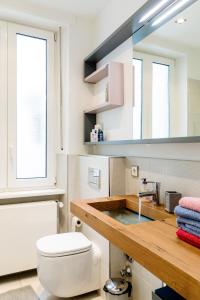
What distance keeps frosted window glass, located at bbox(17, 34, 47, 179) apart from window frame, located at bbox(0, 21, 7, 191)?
13cm

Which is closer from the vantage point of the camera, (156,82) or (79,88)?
(156,82)

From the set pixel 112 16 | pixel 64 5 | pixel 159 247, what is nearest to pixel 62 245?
pixel 159 247

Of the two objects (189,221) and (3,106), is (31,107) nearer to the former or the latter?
(3,106)

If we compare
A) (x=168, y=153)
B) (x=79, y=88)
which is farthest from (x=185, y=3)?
(x=79, y=88)

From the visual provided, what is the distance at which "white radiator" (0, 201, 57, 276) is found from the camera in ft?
7.45

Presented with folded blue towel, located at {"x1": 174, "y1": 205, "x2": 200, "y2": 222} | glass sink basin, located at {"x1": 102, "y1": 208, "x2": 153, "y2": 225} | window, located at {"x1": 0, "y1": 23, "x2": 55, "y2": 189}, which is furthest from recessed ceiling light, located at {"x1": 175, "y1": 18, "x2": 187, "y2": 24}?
window, located at {"x1": 0, "y1": 23, "x2": 55, "y2": 189}

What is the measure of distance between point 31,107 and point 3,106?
285 mm

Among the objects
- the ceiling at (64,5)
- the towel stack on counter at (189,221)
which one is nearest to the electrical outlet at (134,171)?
the towel stack on counter at (189,221)

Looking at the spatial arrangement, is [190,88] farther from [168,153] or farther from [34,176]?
[34,176]

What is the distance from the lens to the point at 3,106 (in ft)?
8.14

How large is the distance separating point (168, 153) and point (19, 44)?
6.41 ft

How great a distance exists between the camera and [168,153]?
159 cm

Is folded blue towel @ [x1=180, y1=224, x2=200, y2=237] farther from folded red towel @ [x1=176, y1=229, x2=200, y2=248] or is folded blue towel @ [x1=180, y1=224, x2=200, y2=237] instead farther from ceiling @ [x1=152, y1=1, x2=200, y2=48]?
ceiling @ [x1=152, y1=1, x2=200, y2=48]

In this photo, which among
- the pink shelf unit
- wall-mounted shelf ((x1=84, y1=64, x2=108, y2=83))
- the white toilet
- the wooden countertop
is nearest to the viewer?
the wooden countertop
